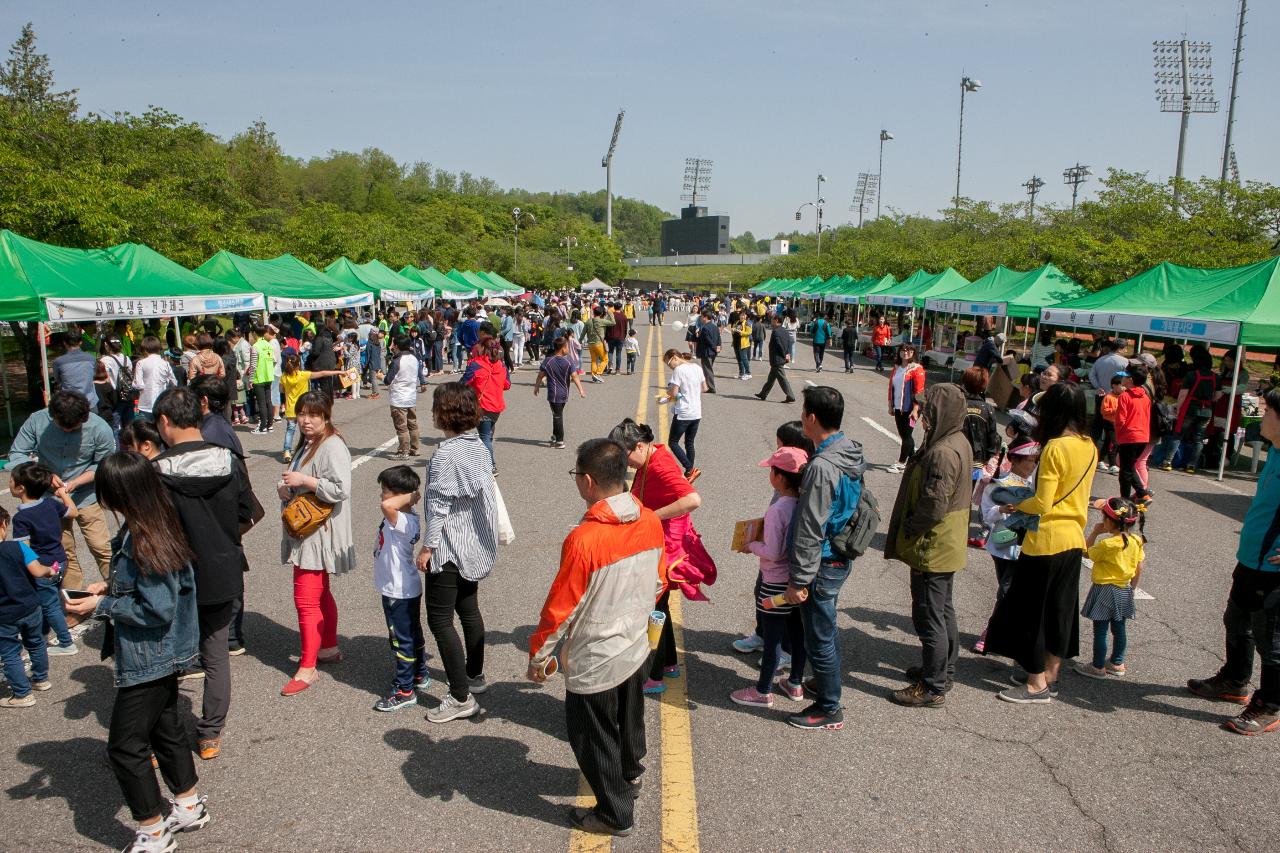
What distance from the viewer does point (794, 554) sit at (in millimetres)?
3812

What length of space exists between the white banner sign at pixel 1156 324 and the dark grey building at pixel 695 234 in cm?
10602

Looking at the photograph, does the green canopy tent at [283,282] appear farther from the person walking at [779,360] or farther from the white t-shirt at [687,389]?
the white t-shirt at [687,389]

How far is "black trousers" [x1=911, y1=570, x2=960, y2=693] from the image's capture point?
4.25 metres

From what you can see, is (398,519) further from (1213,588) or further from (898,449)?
(898,449)

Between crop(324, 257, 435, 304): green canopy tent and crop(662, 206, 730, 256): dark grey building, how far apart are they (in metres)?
95.3

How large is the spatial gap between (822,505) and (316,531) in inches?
108

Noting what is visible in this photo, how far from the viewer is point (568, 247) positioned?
8962 cm

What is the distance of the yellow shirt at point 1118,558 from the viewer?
4633mm

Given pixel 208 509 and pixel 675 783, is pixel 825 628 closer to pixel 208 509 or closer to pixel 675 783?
pixel 675 783

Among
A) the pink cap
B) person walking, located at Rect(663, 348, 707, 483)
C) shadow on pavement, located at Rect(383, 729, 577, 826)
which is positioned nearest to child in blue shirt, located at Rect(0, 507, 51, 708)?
shadow on pavement, located at Rect(383, 729, 577, 826)

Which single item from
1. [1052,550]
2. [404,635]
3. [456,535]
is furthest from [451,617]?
[1052,550]

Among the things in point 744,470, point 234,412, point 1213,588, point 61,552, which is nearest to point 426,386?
point 234,412

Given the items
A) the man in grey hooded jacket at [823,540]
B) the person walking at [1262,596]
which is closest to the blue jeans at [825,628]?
the man in grey hooded jacket at [823,540]

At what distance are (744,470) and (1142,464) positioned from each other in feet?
15.0
